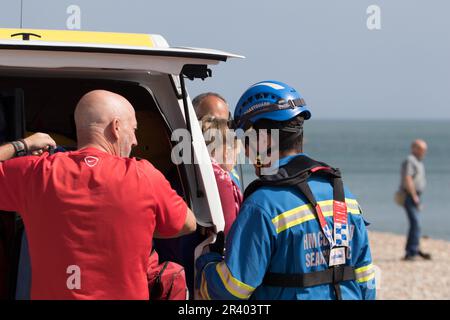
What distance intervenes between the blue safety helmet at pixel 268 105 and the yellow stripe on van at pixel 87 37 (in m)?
0.74

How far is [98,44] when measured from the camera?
4.70 meters

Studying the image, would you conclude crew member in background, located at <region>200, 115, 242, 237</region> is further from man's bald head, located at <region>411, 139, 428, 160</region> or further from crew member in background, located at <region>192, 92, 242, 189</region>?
man's bald head, located at <region>411, 139, 428, 160</region>

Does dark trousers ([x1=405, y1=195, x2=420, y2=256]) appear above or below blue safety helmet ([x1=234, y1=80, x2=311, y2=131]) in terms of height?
below

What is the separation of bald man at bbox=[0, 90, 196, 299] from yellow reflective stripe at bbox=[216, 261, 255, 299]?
0.30 meters

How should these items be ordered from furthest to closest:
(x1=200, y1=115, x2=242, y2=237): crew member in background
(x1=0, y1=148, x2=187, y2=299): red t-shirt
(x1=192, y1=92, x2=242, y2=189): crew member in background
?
1. (x1=192, y1=92, x2=242, y2=189): crew member in background
2. (x1=200, y1=115, x2=242, y2=237): crew member in background
3. (x1=0, y1=148, x2=187, y2=299): red t-shirt

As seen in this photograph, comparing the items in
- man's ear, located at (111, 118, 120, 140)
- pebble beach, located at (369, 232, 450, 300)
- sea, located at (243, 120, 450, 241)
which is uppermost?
man's ear, located at (111, 118, 120, 140)

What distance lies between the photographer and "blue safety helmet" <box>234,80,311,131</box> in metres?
4.56

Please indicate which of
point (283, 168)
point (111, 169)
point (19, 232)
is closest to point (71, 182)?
point (111, 169)

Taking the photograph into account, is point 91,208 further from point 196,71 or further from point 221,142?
point 221,142

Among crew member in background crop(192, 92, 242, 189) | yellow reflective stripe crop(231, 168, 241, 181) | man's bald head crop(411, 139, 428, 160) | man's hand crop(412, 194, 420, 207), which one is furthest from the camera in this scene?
man's hand crop(412, 194, 420, 207)

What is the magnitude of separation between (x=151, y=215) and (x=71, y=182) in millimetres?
319

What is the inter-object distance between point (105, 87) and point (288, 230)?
1.43 meters

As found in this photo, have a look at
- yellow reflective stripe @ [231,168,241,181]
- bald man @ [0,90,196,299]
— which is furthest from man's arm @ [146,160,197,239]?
yellow reflective stripe @ [231,168,241,181]
